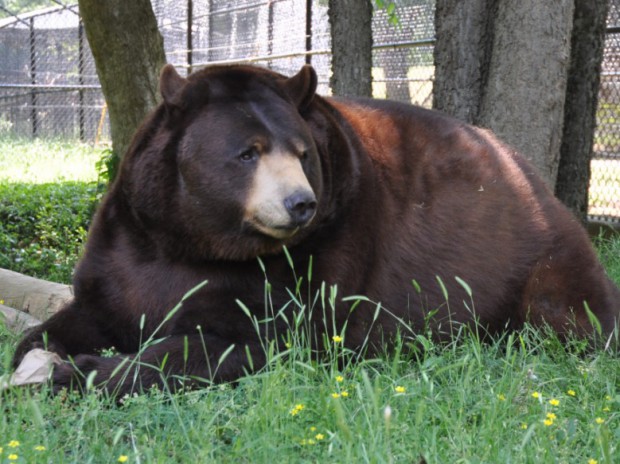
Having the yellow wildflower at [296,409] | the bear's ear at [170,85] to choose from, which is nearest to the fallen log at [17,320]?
the bear's ear at [170,85]

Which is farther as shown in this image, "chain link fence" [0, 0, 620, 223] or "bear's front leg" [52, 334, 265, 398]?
"chain link fence" [0, 0, 620, 223]

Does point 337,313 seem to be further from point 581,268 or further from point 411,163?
point 581,268

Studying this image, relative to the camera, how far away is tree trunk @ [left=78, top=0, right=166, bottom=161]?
6.23m

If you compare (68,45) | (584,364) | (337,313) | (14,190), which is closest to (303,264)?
(337,313)

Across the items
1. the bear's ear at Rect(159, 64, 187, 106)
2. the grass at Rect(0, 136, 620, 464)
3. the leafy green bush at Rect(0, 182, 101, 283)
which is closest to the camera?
the grass at Rect(0, 136, 620, 464)

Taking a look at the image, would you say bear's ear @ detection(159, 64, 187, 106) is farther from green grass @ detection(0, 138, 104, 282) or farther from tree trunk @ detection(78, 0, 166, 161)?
green grass @ detection(0, 138, 104, 282)

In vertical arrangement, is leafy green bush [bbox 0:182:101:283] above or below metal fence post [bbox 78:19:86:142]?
below

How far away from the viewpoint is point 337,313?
151 inches

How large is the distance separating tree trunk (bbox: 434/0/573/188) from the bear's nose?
101 inches

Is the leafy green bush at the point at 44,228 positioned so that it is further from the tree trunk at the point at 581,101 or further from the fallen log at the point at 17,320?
the tree trunk at the point at 581,101

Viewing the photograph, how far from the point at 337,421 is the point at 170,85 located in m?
1.80

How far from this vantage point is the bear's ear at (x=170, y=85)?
3713 millimetres

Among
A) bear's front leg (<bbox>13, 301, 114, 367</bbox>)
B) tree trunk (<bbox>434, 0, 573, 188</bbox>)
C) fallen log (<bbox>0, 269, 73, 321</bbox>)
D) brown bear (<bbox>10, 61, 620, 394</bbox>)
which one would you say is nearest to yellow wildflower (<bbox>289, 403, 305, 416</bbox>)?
brown bear (<bbox>10, 61, 620, 394</bbox>)

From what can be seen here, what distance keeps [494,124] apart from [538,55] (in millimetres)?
485
